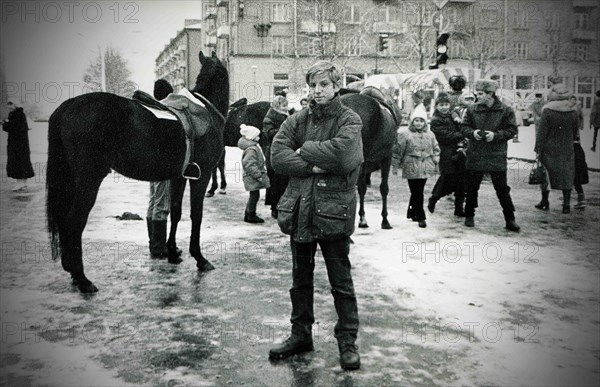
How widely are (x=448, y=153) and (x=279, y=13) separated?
34496 mm

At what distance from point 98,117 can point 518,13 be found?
3486cm

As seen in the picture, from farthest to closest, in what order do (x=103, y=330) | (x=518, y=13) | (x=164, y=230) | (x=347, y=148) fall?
1. (x=518, y=13)
2. (x=164, y=230)
3. (x=103, y=330)
4. (x=347, y=148)

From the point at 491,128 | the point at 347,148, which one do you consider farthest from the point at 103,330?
the point at 491,128

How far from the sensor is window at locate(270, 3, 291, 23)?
4119 cm

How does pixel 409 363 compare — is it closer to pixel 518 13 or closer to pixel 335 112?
pixel 335 112

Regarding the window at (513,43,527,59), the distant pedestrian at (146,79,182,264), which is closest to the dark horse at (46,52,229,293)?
the distant pedestrian at (146,79,182,264)

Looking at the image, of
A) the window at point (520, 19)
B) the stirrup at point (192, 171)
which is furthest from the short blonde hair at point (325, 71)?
the window at point (520, 19)

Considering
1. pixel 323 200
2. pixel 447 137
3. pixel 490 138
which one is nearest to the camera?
pixel 323 200

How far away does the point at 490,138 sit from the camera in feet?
27.9

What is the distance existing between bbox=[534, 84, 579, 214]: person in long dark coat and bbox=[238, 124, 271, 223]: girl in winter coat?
4.67 meters

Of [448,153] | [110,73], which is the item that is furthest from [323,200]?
[110,73]

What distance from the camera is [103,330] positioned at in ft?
15.3

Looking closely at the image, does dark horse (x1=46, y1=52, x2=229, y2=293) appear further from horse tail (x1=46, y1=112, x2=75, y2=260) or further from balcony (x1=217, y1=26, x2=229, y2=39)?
balcony (x1=217, y1=26, x2=229, y2=39)

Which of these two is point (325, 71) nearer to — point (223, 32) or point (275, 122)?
point (275, 122)
